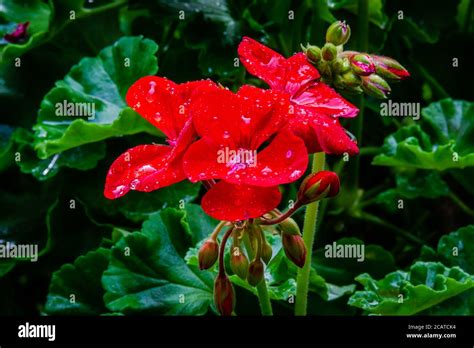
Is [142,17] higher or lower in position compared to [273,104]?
higher

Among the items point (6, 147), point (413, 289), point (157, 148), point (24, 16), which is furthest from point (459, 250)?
point (24, 16)

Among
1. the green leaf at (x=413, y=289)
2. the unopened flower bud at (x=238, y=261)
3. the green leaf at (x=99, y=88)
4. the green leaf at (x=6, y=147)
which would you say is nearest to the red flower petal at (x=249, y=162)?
the unopened flower bud at (x=238, y=261)

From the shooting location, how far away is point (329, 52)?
35.3 inches

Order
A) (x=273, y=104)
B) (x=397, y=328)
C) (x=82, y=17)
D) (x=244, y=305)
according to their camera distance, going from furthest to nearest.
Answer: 1. (x=82, y=17)
2. (x=244, y=305)
3. (x=397, y=328)
4. (x=273, y=104)

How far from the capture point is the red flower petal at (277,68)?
0.90 meters

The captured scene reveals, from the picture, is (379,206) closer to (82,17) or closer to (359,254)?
(359,254)

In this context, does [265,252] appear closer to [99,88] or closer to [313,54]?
[313,54]

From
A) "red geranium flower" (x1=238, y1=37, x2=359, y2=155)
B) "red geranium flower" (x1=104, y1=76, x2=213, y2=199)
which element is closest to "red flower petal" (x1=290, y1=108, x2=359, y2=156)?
"red geranium flower" (x1=238, y1=37, x2=359, y2=155)

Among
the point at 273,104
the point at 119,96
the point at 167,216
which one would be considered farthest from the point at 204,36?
the point at 273,104

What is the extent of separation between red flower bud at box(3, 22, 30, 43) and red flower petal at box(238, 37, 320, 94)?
62cm

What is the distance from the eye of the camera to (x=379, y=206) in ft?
4.75

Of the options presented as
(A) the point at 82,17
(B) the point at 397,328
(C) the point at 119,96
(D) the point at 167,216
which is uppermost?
(A) the point at 82,17

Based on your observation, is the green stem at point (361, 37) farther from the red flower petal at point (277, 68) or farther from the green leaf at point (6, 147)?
the green leaf at point (6, 147)

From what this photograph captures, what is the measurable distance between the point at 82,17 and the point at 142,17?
12 cm
